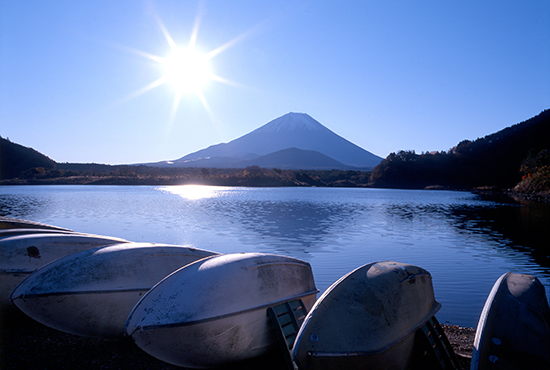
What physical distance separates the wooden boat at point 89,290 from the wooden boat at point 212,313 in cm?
70

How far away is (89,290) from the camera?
3945mm

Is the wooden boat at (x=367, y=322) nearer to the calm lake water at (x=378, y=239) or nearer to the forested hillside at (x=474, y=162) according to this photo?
the calm lake water at (x=378, y=239)

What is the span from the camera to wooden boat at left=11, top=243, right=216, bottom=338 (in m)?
3.88

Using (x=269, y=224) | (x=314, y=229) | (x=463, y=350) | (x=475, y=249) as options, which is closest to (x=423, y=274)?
(x=463, y=350)

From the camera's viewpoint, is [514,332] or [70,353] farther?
[70,353]

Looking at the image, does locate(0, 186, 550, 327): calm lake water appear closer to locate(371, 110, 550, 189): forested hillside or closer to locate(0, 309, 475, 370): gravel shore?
locate(0, 309, 475, 370): gravel shore

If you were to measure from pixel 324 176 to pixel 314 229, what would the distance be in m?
75.7

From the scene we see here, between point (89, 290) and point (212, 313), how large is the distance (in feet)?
4.97

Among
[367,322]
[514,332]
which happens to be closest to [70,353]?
[367,322]

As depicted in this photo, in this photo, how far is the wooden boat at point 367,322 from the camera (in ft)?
9.69

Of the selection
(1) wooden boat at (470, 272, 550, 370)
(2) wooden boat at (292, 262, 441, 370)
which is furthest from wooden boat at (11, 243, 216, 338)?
(1) wooden boat at (470, 272, 550, 370)

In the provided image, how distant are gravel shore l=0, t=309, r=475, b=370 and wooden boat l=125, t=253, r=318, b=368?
0.21m

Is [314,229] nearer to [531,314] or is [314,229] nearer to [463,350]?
[463,350]

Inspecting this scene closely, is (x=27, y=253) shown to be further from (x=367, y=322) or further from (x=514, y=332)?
(x=514, y=332)
